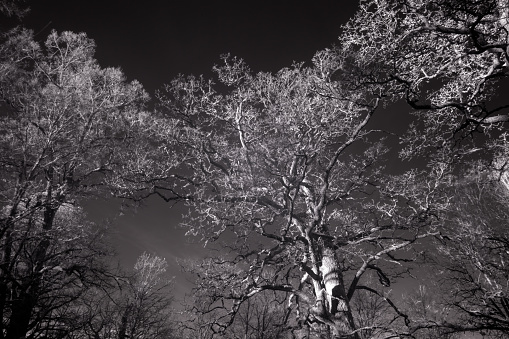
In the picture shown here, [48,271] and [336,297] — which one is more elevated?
[48,271]

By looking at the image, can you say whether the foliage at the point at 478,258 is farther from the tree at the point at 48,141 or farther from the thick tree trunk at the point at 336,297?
the tree at the point at 48,141

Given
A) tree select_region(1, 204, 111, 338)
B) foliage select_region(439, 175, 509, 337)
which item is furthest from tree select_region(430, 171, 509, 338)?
tree select_region(1, 204, 111, 338)

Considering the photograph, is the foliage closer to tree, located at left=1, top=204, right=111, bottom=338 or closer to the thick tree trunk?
the thick tree trunk

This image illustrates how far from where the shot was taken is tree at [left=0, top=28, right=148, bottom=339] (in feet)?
23.4

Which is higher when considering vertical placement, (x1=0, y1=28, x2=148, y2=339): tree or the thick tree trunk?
(x1=0, y1=28, x2=148, y2=339): tree

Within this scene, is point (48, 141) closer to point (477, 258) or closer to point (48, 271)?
point (48, 271)

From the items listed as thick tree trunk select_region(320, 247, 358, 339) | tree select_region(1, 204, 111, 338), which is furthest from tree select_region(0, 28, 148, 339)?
thick tree trunk select_region(320, 247, 358, 339)

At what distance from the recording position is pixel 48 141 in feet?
24.1

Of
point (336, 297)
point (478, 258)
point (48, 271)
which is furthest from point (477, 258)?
point (48, 271)

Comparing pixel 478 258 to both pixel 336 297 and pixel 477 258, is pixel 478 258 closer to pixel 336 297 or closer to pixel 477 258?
pixel 477 258

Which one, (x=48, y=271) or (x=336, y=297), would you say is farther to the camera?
(x=48, y=271)

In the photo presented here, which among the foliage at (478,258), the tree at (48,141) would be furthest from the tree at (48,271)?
the foliage at (478,258)

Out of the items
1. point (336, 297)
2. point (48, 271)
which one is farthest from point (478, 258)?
point (48, 271)

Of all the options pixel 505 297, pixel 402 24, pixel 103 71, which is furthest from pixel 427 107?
pixel 103 71
